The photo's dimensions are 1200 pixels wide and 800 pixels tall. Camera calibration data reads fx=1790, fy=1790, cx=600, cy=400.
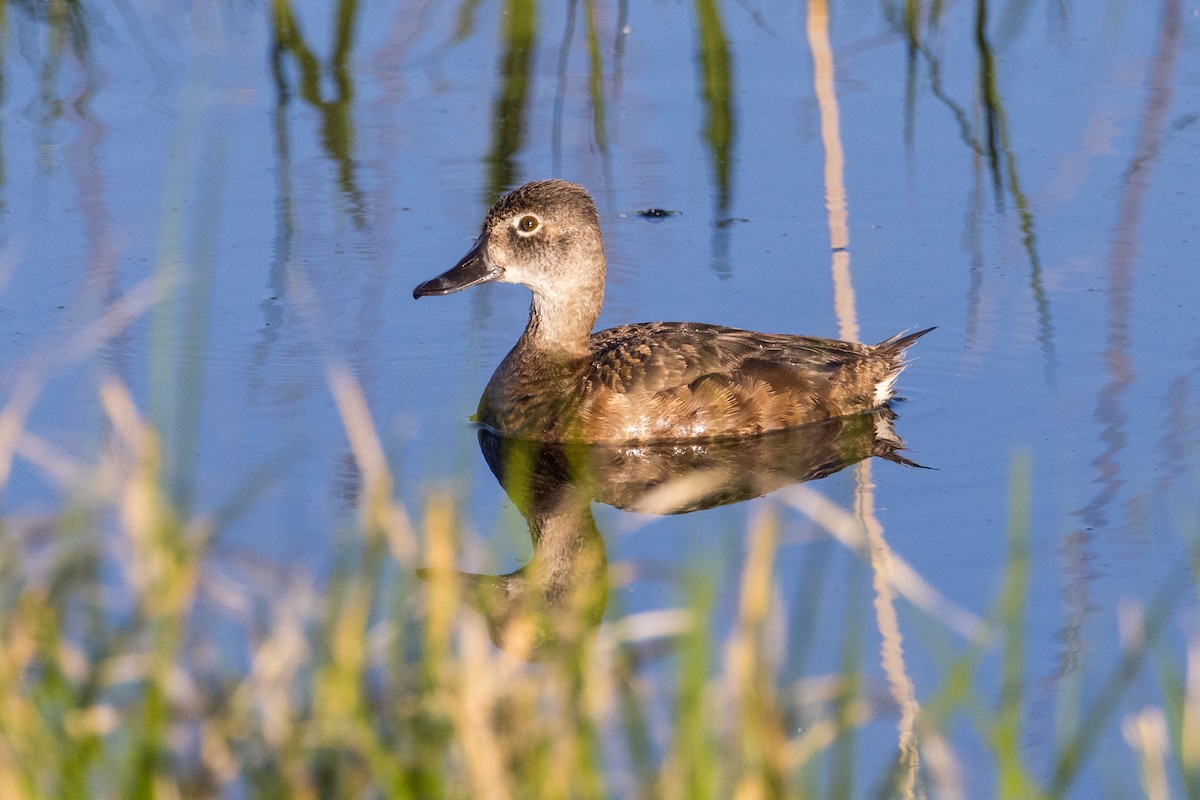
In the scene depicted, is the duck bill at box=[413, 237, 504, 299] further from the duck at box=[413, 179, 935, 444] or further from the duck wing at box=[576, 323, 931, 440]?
the duck wing at box=[576, 323, 931, 440]

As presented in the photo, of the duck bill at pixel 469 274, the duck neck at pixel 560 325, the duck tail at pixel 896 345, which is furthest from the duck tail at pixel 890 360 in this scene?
the duck bill at pixel 469 274

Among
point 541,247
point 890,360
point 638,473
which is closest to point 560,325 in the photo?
point 541,247

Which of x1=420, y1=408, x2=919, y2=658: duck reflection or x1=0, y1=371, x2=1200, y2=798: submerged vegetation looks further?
x1=420, y1=408, x2=919, y2=658: duck reflection

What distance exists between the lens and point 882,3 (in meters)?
10.6

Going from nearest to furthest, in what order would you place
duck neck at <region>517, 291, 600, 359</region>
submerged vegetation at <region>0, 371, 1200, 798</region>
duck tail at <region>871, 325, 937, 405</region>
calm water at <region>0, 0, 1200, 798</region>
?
Answer: 1. submerged vegetation at <region>0, 371, 1200, 798</region>
2. calm water at <region>0, 0, 1200, 798</region>
3. duck tail at <region>871, 325, 937, 405</region>
4. duck neck at <region>517, 291, 600, 359</region>

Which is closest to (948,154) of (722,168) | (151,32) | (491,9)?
(722,168)

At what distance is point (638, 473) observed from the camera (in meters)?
6.48

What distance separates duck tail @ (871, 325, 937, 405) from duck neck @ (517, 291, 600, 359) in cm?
114

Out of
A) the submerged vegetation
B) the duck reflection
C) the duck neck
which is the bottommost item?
the duck reflection

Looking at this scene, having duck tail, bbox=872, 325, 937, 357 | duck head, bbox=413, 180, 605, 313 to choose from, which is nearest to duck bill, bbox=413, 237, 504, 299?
duck head, bbox=413, 180, 605, 313

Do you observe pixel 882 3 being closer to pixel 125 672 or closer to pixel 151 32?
pixel 151 32

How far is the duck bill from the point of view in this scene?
705 cm

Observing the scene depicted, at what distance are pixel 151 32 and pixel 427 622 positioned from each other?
790 centimetres

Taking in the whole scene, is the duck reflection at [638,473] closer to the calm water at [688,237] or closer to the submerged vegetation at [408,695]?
the calm water at [688,237]
